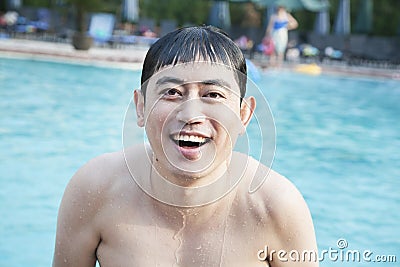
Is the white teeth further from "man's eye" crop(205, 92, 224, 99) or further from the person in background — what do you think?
the person in background

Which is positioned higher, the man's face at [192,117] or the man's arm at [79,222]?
the man's face at [192,117]

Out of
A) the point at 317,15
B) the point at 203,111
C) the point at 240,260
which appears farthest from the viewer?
the point at 317,15

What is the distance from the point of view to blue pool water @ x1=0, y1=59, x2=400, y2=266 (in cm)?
558

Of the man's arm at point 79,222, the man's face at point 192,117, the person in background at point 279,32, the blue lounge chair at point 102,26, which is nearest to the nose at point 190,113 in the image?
the man's face at point 192,117

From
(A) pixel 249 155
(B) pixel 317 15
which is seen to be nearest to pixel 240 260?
(A) pixel 249 155

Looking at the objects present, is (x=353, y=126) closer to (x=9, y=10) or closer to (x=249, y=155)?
(x=249, y=155)

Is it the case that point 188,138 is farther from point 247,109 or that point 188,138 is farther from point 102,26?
point 102,26

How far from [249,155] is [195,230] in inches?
10.6

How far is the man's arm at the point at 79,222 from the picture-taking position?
2.02 metres

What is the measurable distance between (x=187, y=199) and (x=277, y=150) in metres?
6.65

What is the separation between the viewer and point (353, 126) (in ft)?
34.7

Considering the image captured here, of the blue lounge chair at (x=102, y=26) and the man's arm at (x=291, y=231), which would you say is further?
the blue lounge chair at (x=102, y=26)

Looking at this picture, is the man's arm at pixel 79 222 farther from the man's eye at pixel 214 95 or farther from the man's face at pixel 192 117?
the man's eye at pixel 214 95

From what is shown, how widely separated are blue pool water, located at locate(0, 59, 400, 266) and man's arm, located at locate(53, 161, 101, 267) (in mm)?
2817
